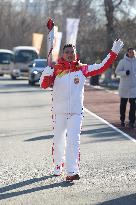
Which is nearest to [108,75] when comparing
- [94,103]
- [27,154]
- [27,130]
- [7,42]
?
[94,103]

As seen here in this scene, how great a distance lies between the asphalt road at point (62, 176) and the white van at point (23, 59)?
2776cm

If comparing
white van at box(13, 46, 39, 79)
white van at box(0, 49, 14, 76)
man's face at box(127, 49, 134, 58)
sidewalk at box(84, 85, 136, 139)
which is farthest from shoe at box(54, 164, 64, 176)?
white van at box(0, 49, 14, 76)

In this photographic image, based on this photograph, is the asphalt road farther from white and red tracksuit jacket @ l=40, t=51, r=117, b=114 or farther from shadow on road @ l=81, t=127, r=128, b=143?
white and red tracksuit jacket @ l=40, t=51, r=117, b=114

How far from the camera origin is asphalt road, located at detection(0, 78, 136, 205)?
7.50 meters

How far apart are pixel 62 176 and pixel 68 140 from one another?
61 centimetres

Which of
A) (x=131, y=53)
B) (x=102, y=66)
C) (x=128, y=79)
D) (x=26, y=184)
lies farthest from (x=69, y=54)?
(x=128, y=79)

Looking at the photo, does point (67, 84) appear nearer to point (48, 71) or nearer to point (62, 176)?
point (48, 71)

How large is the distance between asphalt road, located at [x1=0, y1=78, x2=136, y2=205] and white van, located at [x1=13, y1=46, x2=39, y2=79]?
27.8 meters

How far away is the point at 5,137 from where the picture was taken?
13.3 m

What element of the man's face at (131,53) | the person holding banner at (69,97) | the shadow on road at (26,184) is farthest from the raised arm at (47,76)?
the man's face at (131,53)

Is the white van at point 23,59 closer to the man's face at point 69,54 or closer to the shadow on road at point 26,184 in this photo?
the man's face at point 69,54

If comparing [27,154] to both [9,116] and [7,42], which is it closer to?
[9,116]

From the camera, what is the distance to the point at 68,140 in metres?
8.43

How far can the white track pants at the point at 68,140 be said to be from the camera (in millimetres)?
8398
